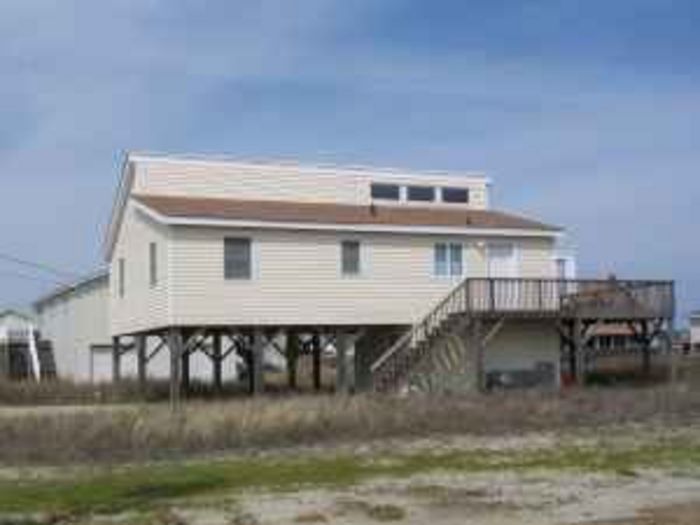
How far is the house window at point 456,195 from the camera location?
153ft

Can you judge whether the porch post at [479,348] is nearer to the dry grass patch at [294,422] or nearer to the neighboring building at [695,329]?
the dry grass patch at [294,422]

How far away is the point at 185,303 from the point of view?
3769cm

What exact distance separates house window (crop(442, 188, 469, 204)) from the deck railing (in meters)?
5.86

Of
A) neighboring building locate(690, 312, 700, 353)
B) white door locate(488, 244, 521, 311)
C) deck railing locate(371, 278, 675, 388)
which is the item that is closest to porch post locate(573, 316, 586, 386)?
deck railing locate(371, 278, 675, 388)

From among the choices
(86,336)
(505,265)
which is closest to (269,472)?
(505,265)

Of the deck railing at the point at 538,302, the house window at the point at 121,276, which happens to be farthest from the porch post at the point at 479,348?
the house window at the point at 121,276

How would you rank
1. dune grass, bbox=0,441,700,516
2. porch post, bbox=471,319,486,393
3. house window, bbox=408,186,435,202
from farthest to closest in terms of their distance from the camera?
house window, bbox=408,186,435,202 < porch post, bbox=471,319,486,393 < dune grass, bbox=0,441,700,516

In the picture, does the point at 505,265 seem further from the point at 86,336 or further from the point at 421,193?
the point at 86,336

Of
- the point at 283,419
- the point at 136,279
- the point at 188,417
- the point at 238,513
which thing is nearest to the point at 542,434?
the point at 283,419

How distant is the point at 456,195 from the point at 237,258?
10949 millimetres

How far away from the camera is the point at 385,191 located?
4569 centimetres

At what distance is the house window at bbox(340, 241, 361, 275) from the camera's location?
40.2 metres

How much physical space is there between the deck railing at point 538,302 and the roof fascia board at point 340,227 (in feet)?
6.04

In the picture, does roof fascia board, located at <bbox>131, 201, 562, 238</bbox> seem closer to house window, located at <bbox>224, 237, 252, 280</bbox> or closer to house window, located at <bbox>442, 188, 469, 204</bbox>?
house window, located at <bbox>224, 237, 252, 280</bbox>
